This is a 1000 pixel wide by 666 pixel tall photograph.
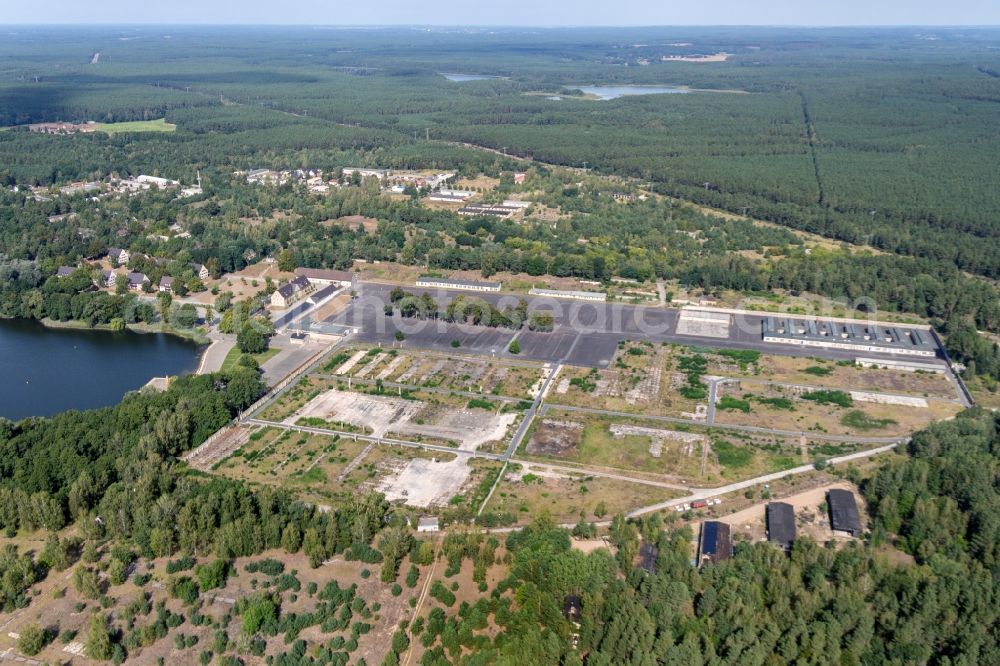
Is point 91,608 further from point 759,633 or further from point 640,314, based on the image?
point 640,314

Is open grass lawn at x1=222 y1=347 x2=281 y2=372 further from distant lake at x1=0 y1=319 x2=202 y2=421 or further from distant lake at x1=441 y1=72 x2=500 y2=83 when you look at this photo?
distant lake at x1=441 y1=72 x2=500 y2=83

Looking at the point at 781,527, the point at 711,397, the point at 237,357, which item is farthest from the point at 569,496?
the point at 237,357

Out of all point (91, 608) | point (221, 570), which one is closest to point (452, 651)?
point (221, 570)

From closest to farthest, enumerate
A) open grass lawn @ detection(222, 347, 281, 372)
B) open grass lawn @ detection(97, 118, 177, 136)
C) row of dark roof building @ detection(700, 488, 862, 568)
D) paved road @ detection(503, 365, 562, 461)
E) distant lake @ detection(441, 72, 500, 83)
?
row of dark roof building @ detection(700, 488, 862, 568) → paved road @ detection(503, 365, 562, 461) → open grass lawn @ detection(222, 347, 281, 372) → open grass lawn @ detection(97, 118, 177, 136) → distant lake @ detection(441, 72, 500, 83)

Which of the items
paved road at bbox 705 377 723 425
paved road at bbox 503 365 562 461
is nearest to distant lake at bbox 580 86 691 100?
paved road at bbox 705 377 723 425

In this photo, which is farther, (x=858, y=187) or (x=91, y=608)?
(x=858, y=187)

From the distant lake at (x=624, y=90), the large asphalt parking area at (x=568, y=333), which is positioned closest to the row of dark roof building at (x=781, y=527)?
the large asphalt parking area at (x=568, y=333)

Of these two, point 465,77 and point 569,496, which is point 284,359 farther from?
point 465,77
